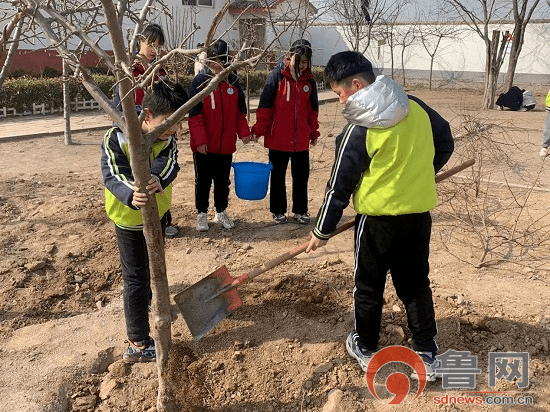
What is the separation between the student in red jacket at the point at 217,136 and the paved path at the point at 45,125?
17.8 ft

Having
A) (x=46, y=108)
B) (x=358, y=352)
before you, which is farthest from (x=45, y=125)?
(x=358, y=352)

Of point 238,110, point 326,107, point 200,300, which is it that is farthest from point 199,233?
point 326,107

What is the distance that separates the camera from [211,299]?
121 inches

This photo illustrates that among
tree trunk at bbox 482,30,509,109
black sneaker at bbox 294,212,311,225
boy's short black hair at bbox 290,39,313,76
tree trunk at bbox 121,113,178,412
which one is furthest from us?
tree trunk at bbox 482,30,509,109

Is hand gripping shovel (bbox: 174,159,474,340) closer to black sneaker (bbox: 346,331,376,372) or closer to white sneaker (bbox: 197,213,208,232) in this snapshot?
black sneaker (bbox: 346,331,376,372)

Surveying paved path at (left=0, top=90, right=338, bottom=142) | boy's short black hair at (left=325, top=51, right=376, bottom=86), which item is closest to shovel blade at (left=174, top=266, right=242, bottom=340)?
boy's short black hair at (left=325, top=51, right=376, bottom=86)

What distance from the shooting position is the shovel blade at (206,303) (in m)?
2.98

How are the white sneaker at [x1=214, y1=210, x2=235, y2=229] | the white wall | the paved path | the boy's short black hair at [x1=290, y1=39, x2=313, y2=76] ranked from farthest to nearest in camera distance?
the white wall
the paved path
the white sneaker at [x1=214, y1=210, x2=235, y2=229]
the boy's short black hair at [x1=290, y1=39, x2=313, y2=76]

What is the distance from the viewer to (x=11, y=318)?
10.9ft

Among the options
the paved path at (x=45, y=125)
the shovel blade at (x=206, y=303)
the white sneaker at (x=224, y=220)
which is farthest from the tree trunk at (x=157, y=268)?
the paved path at (x=45, y=125)

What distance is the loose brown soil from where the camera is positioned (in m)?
2.66

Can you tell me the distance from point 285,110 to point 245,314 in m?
1.98

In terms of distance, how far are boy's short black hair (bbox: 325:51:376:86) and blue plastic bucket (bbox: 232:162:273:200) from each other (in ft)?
6.82

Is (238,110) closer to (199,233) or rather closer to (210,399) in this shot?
(199,233)
